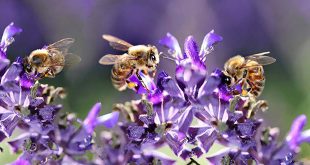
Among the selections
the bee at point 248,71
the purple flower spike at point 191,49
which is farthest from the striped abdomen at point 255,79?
the purple flower spike at point 191,49

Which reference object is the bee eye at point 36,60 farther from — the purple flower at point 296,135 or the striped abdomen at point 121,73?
the purple flower at point 296,135

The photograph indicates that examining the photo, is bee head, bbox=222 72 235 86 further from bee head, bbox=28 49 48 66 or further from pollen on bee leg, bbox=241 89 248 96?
bee head, bbox=28 49 48 66

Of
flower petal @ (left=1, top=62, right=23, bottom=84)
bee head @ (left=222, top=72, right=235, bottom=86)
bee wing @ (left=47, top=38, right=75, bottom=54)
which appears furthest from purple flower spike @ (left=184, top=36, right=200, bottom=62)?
bee wing @ (left=47, top=38, right=75, bottom=54)

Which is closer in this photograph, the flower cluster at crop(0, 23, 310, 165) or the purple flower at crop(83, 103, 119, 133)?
the purple flower at crop(83, 103, 119, 133)

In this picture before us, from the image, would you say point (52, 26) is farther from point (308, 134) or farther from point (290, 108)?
point (308, 134)

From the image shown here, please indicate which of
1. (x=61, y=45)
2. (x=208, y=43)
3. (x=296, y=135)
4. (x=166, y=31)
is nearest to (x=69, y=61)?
(x=61, y=45)

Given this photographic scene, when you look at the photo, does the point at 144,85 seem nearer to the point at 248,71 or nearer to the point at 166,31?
the point at 248,71
